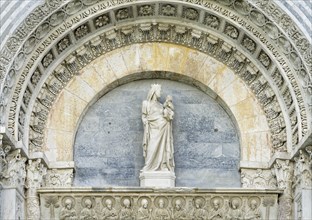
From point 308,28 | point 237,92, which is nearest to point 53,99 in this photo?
point 237,92

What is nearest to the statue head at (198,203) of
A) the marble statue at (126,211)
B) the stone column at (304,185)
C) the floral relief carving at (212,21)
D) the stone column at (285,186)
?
the marble statue at (126,211)

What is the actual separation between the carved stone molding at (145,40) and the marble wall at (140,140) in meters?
0.74

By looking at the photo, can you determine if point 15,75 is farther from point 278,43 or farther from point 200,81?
point 278,43

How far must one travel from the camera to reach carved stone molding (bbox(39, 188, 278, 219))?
51.5 feet

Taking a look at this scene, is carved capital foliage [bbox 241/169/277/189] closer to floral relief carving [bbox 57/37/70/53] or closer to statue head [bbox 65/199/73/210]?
statue head [bbox 65/199/73/210]

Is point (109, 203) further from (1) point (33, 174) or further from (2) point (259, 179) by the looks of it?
(2) point (259, 179)

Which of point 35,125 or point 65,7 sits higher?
point 65,7

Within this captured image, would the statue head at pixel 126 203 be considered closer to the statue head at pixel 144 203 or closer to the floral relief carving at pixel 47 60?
the statue head at pixel 144 203

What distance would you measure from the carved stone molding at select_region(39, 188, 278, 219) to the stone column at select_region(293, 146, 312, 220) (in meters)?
0.53

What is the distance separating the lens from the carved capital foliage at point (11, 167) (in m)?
14.9

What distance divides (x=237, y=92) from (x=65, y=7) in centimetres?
316

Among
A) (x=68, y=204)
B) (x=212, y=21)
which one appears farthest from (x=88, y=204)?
(x=212, y=21)

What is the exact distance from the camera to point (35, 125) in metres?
16.0

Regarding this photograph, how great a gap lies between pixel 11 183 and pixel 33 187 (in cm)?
68
